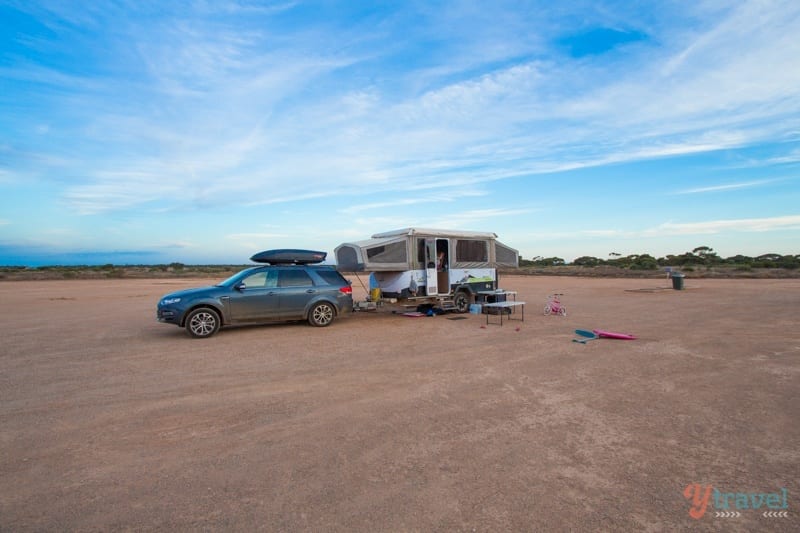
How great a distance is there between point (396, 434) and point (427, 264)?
9.28 m

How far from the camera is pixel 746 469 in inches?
147

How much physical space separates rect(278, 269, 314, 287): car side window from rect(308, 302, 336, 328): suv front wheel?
0.62 m

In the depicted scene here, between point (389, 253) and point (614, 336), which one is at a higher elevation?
point (389, 253)

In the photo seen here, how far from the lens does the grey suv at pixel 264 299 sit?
32.6 feet

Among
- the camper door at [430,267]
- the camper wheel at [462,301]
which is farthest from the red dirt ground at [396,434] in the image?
the camper wheel at [462,301]

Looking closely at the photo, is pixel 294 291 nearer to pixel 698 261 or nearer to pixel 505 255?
pixel 505 255

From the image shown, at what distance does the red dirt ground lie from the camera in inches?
125

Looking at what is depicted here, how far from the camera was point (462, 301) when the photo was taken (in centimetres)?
1454

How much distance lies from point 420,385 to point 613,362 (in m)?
3.48

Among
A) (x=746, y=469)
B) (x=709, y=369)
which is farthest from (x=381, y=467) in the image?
(x=709, y=369)

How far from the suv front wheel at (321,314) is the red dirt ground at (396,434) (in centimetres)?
220

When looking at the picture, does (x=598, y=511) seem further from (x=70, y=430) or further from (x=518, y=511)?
(x=70, y=430)

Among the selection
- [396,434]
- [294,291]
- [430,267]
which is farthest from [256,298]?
[396,434]

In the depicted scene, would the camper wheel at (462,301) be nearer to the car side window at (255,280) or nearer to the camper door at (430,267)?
the camper door at (430,267)
